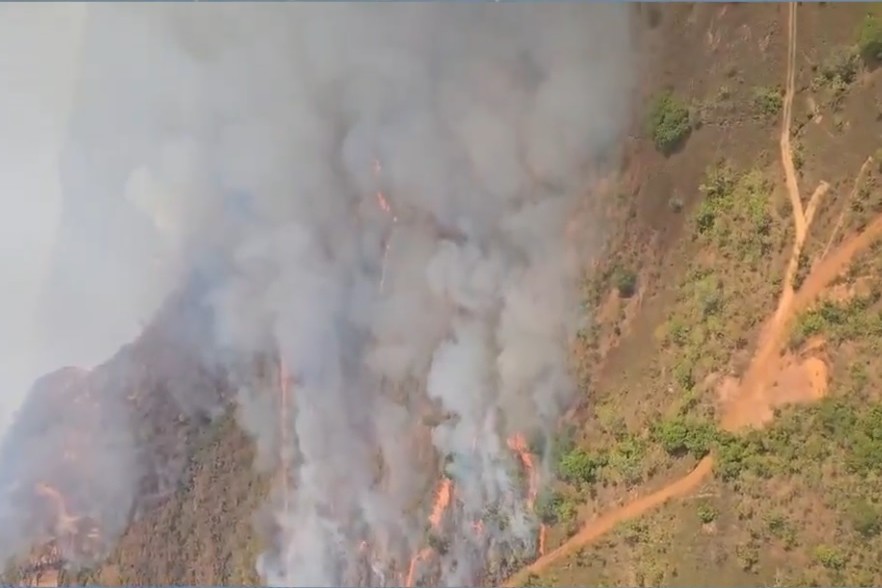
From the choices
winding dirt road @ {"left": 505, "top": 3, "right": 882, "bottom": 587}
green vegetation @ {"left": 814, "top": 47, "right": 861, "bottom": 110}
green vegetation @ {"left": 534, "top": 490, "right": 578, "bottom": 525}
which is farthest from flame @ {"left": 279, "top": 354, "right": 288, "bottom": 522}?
green vegetation @ {"left": 814, "top": 47, "right": 861, "bottom": 110}

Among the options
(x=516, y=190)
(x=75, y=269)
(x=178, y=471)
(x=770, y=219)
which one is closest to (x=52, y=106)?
(x=75, y=269)

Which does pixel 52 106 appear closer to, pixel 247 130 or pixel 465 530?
pixel 247 130

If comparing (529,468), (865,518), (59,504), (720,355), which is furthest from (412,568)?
(865,518)

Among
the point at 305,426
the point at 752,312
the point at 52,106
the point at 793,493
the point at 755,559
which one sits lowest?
the point at 755,559

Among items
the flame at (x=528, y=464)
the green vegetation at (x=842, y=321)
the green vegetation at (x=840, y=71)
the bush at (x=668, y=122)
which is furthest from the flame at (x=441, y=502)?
the green vegetation at (x=840, y=71)

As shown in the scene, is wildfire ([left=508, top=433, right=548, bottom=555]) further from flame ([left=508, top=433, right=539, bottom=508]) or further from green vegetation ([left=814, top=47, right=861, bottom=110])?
green vegetation ([left=814, top=47, right=861, bottom=110])
